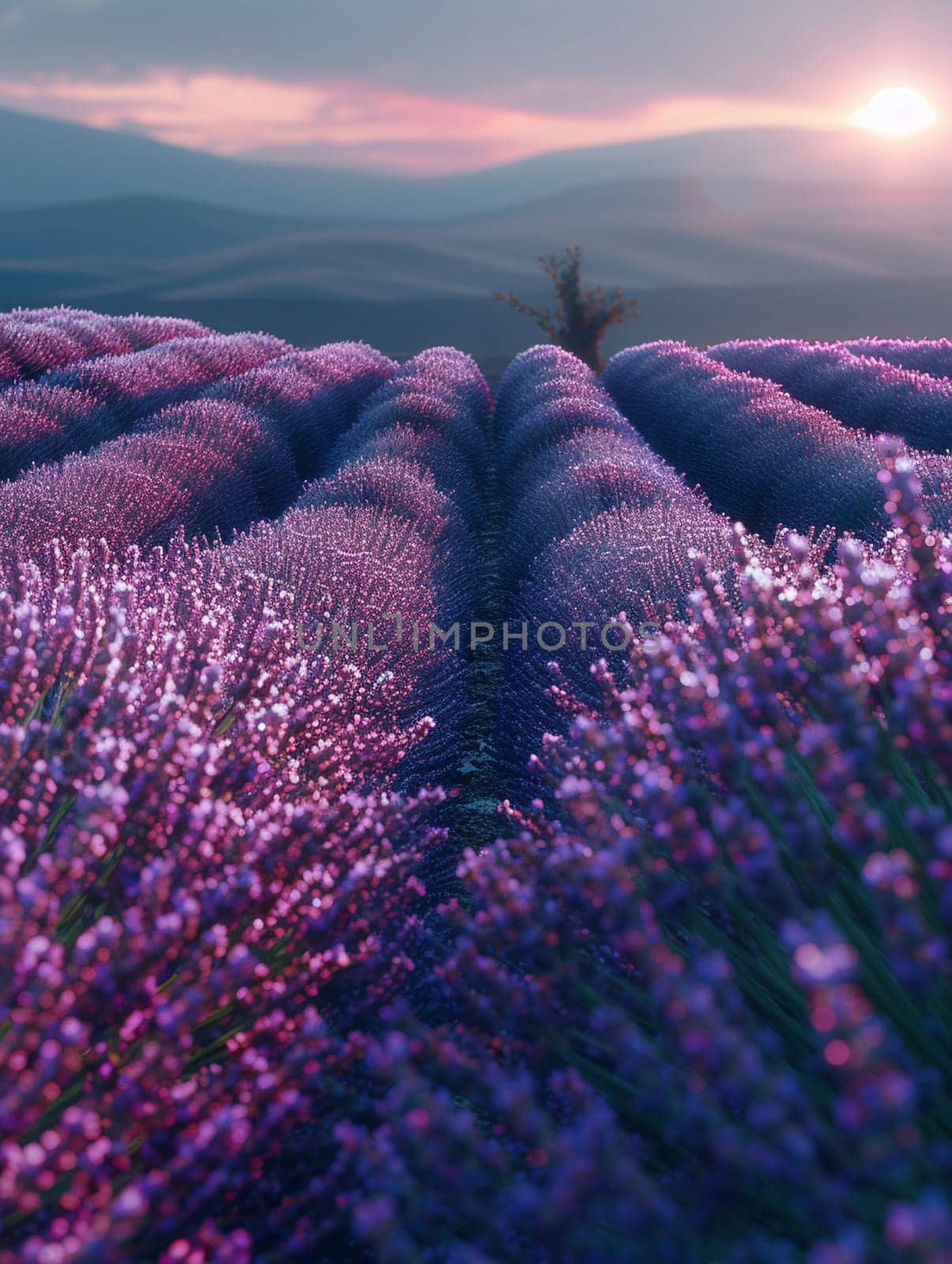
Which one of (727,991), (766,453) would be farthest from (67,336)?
(727,991)

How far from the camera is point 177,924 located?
1.06 metres

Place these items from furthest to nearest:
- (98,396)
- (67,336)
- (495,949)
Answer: (67,336), (98,396), (495,949)

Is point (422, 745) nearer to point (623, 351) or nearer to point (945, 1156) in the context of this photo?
point (945, 1156)

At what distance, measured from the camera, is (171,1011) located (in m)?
1.04

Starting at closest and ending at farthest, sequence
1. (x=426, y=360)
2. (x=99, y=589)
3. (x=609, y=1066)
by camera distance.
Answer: (x=609, y=1066)
(x=99, y=589)
(x=426, y=360)

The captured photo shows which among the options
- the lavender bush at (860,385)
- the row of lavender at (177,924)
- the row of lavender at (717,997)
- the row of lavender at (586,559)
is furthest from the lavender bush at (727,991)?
the lavender bush at (860,385)

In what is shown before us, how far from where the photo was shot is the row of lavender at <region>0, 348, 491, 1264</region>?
994 millimetres

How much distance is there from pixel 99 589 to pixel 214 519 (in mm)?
3327

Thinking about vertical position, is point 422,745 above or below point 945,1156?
above

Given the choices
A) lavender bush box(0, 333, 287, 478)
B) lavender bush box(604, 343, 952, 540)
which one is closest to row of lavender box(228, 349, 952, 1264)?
lavender bush box(604, 343, 952, 540)

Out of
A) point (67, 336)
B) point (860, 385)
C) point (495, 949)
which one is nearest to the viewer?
point (495, 949)

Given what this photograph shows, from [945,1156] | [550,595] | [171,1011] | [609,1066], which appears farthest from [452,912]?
[550,595]

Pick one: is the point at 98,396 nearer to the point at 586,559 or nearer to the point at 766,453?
the point at 766,453

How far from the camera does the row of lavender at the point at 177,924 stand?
994 mm
